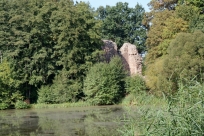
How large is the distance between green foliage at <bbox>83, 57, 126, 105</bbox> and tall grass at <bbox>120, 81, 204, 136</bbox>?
24.6 m

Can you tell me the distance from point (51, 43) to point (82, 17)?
3818mm

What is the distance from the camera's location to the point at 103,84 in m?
31.0

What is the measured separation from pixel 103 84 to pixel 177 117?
84.5 feet

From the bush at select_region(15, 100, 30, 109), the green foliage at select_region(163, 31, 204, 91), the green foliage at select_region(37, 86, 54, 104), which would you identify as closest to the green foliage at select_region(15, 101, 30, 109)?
the bush at select_region(15, 100, 30, 109)

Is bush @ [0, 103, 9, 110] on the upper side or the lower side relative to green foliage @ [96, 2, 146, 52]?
lower

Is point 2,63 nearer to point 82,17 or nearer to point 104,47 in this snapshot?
point 82,17

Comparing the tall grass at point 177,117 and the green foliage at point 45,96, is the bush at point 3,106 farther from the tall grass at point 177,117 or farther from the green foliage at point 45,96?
the tall grass at point 177,117

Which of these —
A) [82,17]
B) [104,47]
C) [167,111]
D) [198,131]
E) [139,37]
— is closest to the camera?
[198,131]

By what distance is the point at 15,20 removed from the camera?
32.2m

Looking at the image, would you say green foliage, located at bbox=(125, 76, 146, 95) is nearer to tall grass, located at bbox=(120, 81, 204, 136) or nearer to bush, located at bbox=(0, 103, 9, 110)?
bush, located at bbox=(0, 103, 9, 110)

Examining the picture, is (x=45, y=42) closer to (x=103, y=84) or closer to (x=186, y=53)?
(x=103, y=84)

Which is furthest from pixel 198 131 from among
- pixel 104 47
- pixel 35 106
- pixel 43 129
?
pixel 104 47

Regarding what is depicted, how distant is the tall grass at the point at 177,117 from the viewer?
5.15 metres

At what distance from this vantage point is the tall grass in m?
5.15
